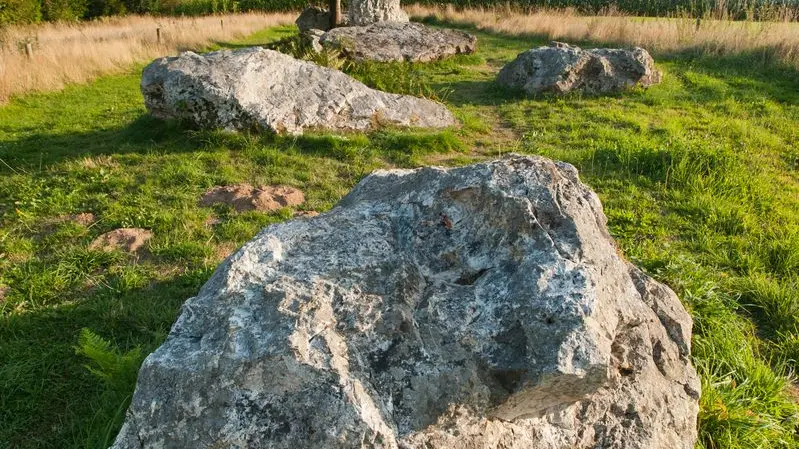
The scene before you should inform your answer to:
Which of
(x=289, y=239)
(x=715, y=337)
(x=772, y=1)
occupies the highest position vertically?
(x=772, y=1)

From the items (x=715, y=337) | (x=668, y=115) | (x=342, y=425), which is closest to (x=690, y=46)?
(x=668, y=115)

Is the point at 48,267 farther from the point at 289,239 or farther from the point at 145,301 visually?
the point at 289,239

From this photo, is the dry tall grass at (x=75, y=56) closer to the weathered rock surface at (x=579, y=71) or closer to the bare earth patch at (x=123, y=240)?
the bare earth patch at (x=123, y=240)

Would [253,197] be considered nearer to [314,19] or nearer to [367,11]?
[367,11]

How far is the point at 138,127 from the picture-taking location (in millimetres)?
8289

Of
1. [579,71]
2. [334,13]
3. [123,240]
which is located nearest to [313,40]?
[579,71]

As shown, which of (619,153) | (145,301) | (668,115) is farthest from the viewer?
(668,115)

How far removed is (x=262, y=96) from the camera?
804 centimetres

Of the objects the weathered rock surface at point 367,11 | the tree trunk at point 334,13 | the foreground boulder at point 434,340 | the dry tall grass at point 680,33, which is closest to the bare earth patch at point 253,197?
the foreground boulder at point 434,340

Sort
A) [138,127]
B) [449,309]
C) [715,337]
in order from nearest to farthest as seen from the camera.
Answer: [449,309] → [715,337] → [138,127]

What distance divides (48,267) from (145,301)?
1221 millimetres

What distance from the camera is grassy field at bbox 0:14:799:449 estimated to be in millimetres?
3553

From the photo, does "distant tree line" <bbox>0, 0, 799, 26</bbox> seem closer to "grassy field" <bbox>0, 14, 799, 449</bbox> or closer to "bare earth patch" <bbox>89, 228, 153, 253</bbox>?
"grassy field" <bbox>0, 14, 799, 449</bbox>

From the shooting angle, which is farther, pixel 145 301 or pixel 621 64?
pixel 621 64
